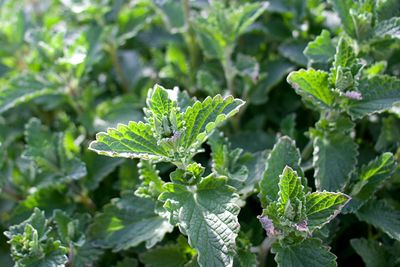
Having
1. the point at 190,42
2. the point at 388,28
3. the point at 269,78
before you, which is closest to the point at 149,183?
the point at 269,78

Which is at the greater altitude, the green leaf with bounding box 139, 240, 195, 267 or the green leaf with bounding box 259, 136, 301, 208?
the green leaf with bounding box 259, 136, 301, 208

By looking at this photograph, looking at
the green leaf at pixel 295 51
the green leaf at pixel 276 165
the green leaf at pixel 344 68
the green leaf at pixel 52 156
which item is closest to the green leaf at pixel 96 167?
the green leaf at pixel 52 156

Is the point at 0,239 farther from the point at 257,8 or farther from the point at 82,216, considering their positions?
the point at 257,8

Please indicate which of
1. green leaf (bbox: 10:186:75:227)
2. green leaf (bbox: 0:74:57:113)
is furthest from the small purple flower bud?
green leaf (bbox: 0:74:57:113)

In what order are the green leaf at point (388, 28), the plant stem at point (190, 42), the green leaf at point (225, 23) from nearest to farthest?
the green leaf at point (388, 28) < the green leaf at point (225, 23) < the plant stem at point (190, 42)

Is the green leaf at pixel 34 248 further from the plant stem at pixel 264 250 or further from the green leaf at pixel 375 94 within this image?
the green leaf at pixel 375 94

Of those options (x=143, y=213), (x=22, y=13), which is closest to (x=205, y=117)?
(x=143, y=213)

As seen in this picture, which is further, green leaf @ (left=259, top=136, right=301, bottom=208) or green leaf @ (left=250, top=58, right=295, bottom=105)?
green leaf @ (left=250, top=58, right=295, bottom=105)

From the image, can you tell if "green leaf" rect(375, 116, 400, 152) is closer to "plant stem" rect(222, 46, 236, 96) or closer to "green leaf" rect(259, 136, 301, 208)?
"green leaf" rect(259, 136, 301, 208)
